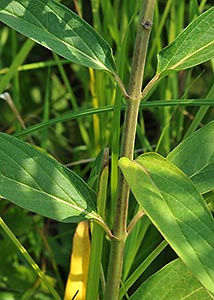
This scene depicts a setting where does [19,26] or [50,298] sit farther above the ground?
[19,26]

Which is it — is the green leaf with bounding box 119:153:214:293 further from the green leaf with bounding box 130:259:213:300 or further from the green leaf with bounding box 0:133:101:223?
the green leaf with bounding box 130:259:213:300

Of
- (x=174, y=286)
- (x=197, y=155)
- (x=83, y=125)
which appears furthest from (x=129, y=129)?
(x=83, y=125)

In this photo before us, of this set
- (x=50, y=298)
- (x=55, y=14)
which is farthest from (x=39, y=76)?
(x=55, y=14)

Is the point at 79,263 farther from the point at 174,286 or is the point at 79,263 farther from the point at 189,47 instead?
the point at 189,47

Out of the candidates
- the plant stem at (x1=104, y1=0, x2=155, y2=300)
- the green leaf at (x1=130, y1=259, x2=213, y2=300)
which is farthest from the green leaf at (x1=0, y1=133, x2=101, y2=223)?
the green leaf at (x1=130, y1=259, x2=213, y2=300)

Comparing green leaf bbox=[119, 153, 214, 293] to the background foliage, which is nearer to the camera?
green leaf bbox=[119, 153, 214, 293]

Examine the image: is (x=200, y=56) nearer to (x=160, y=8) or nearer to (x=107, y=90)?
(x=107, y=90)
